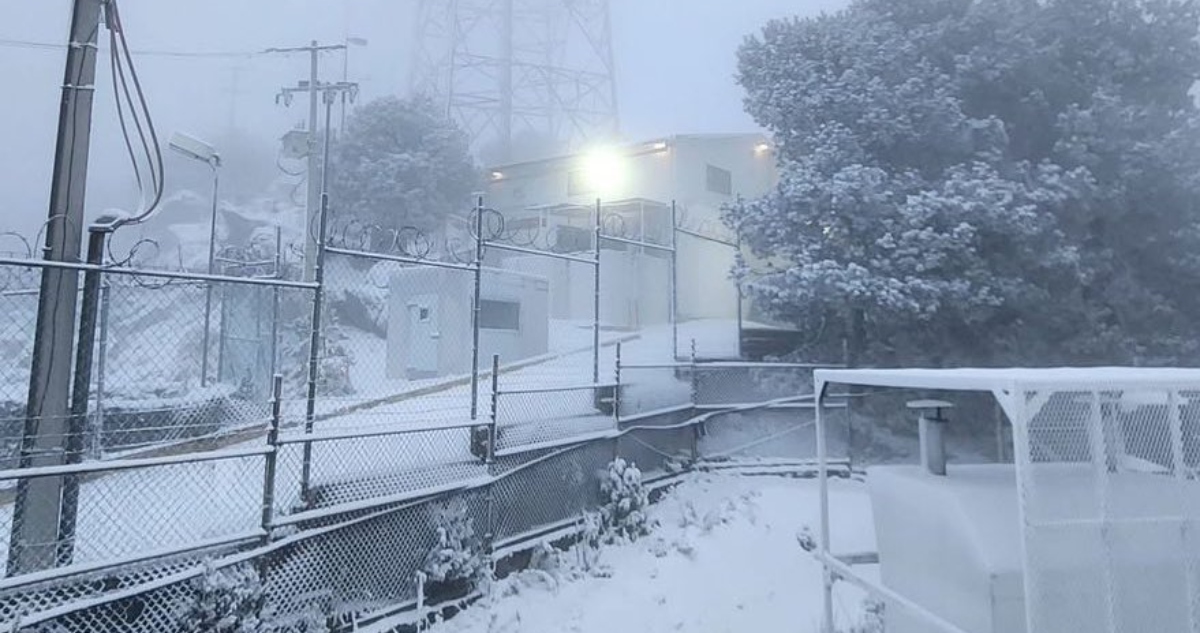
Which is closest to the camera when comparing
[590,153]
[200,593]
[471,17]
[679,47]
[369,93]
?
[200,593]

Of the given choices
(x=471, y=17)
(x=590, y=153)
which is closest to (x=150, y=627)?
(x=590, y=153)

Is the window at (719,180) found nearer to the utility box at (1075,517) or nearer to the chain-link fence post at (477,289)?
the chain-link fence post at (477,289)

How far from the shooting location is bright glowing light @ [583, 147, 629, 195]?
1833 cm

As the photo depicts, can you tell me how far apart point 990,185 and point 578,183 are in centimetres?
1180

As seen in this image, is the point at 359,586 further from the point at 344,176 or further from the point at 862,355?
the point at 344,176

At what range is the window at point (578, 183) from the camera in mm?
18922

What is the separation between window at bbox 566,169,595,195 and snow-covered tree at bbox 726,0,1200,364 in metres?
8.30

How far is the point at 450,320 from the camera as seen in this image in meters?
11.3

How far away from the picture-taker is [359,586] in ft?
14.7

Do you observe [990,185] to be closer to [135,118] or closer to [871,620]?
[871,620]

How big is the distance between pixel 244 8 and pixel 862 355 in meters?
33.6

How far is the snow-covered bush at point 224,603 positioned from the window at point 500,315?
24.4 ft

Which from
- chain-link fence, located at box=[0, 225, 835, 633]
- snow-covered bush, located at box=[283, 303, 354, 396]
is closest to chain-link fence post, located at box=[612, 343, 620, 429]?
chain-link fence, located at box=[0, 225, 835, 633]

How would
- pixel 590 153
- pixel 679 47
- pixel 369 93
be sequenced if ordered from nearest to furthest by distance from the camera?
pixel 590 153 < pixel 369 93 < pixel 679 47
